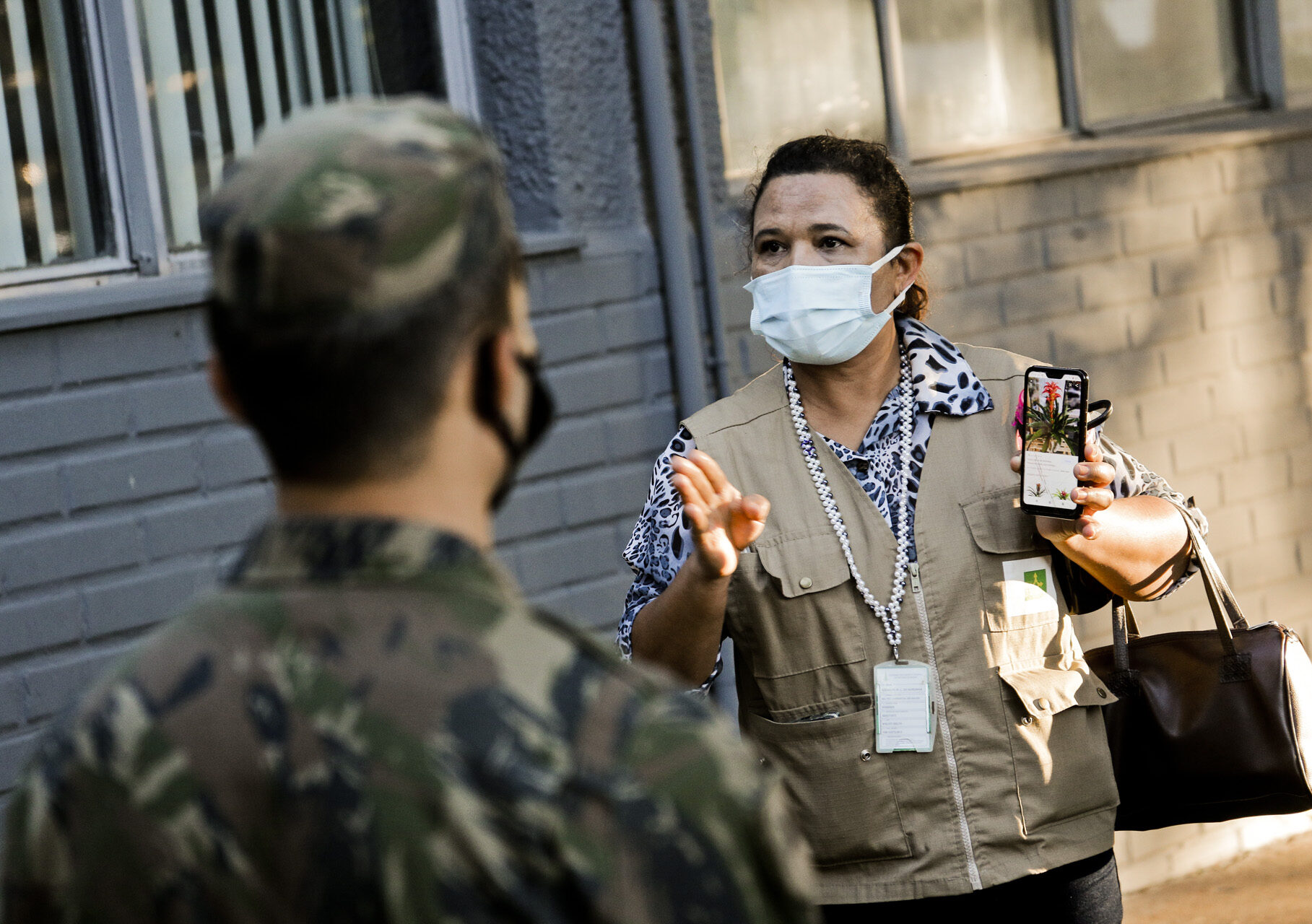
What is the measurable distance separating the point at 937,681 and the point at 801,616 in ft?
0.75

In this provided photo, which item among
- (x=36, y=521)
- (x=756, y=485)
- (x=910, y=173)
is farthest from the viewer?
(x=910, y=173)

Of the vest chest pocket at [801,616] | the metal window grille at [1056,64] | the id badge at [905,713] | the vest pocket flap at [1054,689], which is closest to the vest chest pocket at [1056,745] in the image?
the vest pocket flap at [1054,689]

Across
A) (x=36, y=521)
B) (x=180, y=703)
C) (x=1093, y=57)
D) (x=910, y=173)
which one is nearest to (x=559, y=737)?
(x=180, y=703)

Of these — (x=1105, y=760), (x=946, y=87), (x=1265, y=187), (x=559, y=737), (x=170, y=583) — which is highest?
(x=946, y=87)

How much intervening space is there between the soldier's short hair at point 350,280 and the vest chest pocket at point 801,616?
4.38 feet

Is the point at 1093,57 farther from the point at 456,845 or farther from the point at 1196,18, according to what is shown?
the point at 456,845

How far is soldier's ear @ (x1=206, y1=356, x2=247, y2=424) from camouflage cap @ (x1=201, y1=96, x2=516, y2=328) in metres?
0.06

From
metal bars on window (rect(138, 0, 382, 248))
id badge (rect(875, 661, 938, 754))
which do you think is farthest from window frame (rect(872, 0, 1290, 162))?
id badge (rect(875, 661, 938, 754))

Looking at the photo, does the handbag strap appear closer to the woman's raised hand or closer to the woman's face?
the woman's face

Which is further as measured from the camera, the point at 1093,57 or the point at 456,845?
the point at 1093,57

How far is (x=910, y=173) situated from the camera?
4570 millimetres

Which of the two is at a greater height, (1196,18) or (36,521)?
(1196,18)

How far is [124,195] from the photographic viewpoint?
Answer: 11.1ft

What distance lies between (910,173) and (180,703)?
3.95 meters
